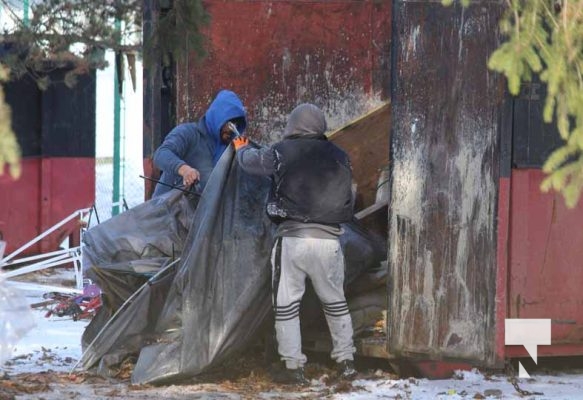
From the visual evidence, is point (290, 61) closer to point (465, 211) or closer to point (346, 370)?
point (465, 211)

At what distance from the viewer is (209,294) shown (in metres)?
7.08

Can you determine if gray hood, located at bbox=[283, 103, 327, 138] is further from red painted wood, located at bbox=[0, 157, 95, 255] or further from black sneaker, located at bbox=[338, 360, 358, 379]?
red painted wood, located at bbox=[0, 157, 95, 255]

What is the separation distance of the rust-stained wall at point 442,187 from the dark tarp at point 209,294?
57 centimetres

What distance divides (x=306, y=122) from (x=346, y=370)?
1.50 m

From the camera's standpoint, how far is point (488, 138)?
6.88 metres

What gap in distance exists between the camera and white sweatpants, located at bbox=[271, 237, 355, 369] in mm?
6906

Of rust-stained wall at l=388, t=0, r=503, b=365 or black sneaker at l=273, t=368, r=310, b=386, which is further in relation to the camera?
black sneaker at l=273, t=368, r=310, b=386

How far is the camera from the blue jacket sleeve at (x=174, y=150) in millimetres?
7621

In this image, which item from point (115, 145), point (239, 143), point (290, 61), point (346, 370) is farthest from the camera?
point (115, 145)

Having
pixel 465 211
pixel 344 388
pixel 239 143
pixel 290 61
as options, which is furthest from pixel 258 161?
pixel 290 61

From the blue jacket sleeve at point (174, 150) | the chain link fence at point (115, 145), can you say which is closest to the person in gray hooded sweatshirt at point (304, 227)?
the blue jacket sleeve at point (174, 150)

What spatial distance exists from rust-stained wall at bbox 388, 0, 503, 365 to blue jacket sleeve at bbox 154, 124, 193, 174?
1500mm

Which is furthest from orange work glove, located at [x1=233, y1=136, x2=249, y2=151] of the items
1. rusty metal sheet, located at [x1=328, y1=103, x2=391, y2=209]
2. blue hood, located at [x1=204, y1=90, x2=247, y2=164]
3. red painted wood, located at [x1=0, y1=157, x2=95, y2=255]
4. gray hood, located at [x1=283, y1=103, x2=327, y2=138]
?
red painted wood, located at [x1=0, y1=157, x2=95, y2=255]

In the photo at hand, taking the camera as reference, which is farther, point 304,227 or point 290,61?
point 290,61
